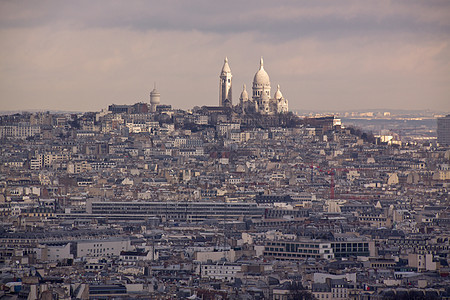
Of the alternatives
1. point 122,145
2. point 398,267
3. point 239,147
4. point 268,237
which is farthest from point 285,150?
point 398,267

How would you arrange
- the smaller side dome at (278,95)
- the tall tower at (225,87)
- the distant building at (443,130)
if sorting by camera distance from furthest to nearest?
the distant building at (443,130)
the smaller side dome at (278,95)
the tall tower at (225,87)

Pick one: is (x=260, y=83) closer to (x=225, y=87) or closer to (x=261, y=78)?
(x=261, y=78)

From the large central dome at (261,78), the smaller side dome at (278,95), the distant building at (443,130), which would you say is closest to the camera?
the smaller side dome at (278,95)

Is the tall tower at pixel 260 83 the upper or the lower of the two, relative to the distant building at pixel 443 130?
upper

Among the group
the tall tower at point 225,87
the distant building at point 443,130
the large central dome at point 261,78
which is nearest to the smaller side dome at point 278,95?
the large central dome at point 261,78

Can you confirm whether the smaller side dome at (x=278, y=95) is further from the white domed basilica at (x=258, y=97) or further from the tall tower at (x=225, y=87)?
the tall tower at (x=225, y=87)

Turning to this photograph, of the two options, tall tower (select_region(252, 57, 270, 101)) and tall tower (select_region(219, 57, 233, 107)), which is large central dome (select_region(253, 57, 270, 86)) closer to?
tall tower (select_region(252, 57, 270, 101))

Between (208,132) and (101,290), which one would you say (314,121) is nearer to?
(208,132)

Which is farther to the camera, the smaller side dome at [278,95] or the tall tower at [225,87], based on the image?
the smaller side dome at [278,95]
